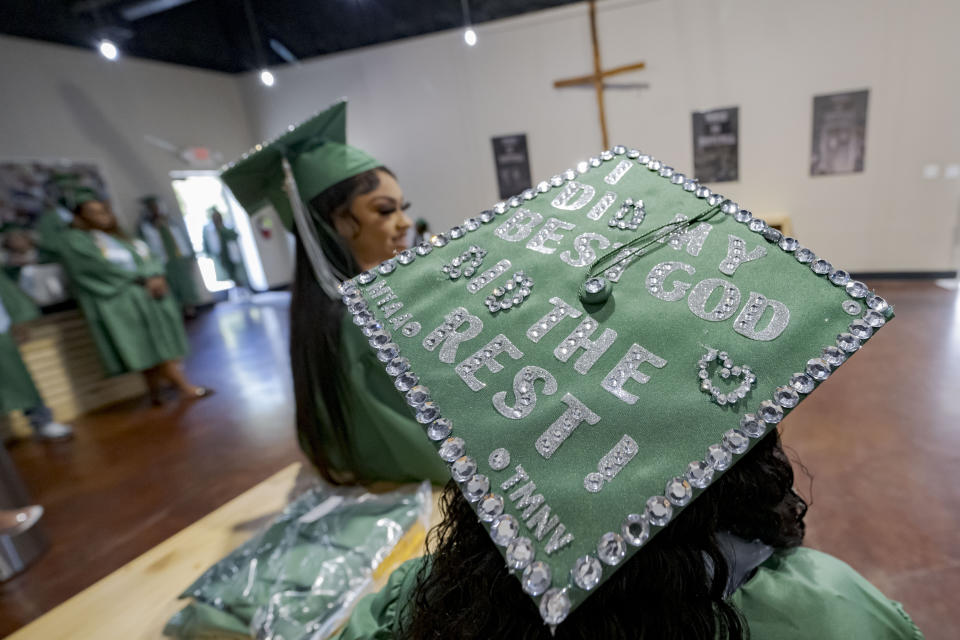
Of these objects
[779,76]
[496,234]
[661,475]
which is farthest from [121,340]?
[779,76]

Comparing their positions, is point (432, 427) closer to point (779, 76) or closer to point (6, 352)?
point (6, 352)

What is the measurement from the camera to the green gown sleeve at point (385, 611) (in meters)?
0.70

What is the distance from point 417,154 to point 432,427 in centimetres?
496

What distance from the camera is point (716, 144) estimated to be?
3982mm

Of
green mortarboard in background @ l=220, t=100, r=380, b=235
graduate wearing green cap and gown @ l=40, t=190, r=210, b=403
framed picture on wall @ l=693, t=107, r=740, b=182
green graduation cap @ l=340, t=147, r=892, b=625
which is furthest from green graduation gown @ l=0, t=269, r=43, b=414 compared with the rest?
framed picture on wall @ l=693, t=107, r=740, b=182

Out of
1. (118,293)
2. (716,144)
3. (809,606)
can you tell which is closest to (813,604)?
(809,606)

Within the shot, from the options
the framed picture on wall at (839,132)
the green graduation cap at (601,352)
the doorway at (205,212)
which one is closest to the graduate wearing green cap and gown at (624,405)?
the green graduation cap at (601,352)

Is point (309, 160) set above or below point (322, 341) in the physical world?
above

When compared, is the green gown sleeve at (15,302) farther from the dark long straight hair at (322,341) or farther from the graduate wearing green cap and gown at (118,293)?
the dark long straight hair at (322,341)

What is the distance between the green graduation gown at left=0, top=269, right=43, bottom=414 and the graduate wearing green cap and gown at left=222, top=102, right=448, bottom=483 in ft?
7.72

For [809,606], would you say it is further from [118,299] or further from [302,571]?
[118,299]

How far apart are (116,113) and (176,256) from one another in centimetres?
159

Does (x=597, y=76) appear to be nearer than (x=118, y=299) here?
No

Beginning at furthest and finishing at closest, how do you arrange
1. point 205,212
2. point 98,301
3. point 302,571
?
point 205,212 < point 98,301 < point 302,571
